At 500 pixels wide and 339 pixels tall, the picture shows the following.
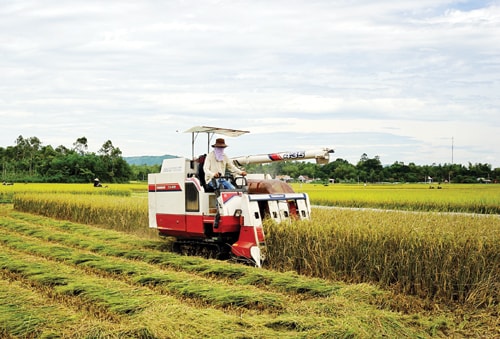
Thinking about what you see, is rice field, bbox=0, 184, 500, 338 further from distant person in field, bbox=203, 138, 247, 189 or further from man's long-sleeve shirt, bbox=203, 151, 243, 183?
man's long-sleeve shirt, bbox=203, 151, 243, 183

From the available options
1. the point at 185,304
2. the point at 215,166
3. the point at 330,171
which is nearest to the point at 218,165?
the point at 215,166

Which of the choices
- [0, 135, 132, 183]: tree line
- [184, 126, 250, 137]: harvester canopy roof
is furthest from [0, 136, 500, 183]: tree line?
[184, 126, 250, 137]: harvester canopy roof

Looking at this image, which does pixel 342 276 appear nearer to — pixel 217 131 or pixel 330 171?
pixel 217 131

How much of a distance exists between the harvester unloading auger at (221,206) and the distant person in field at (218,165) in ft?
0.80

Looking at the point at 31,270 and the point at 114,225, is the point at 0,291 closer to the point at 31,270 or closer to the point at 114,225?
the point at 31,270

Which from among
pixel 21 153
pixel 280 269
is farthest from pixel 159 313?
pixel 21 153

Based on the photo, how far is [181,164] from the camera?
10859 mm

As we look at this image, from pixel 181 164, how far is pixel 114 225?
23.0 ft

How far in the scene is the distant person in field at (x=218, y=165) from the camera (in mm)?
10328

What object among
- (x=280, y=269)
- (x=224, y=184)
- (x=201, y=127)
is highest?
(x=201, y=127)

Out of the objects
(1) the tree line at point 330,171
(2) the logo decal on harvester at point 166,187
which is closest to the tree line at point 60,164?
(1) the tree line at point 330,171

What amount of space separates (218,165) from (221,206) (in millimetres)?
1288

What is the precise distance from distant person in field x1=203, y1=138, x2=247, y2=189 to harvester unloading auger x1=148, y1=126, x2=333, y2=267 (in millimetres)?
244

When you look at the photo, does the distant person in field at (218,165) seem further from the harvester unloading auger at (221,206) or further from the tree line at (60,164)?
the tree line at (60,164)
